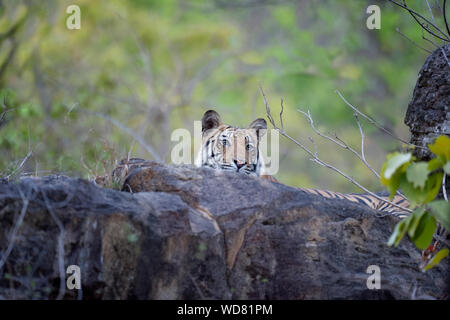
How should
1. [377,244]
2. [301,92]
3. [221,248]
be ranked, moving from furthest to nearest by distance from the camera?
1. [301,92]
2. [377,244]
3. [221,248]

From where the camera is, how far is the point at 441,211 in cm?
434

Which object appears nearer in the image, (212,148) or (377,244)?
(377,244)

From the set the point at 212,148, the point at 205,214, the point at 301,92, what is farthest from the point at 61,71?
the point at 205,214

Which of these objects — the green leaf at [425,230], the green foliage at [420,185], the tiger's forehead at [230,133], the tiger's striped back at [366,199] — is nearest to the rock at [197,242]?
the green leaf at [425,230]

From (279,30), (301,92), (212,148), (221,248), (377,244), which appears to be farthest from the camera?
(279,30)

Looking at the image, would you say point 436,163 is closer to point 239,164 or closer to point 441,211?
point 441,211

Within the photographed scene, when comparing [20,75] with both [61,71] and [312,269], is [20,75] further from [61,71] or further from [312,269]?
[312,269]

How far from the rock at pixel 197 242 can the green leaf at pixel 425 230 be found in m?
0.59

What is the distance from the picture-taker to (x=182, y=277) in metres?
5.08

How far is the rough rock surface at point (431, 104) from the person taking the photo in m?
6.29

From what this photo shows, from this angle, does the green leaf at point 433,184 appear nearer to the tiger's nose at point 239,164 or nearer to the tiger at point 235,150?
the tiger at point 235,150

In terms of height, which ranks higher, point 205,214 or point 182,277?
point 205,214
